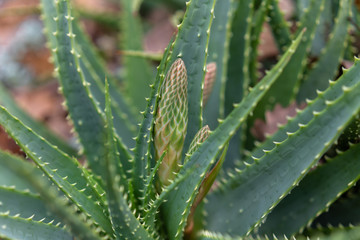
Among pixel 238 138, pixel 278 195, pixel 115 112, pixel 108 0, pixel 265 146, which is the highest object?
pixel 108 0

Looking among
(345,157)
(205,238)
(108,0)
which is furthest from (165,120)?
(108,0)

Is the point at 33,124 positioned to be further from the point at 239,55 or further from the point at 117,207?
the point at 117,207

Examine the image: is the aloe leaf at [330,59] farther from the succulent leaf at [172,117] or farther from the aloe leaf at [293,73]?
the succulent leaf at [172,117]

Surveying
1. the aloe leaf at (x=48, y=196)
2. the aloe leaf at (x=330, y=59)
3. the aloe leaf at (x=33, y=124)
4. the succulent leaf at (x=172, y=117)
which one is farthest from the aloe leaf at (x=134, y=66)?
the aloe leaf at (x=48, y=196)

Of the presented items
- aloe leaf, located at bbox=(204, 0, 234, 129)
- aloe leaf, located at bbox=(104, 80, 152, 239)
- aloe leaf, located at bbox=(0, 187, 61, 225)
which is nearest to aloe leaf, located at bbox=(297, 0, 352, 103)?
aloe leaf, located at bbox=(204, 0, 234, 129)

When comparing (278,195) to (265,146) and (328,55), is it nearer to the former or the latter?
(265,146)

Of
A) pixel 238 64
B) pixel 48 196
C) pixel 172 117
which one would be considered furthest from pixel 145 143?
pixel 238 64
